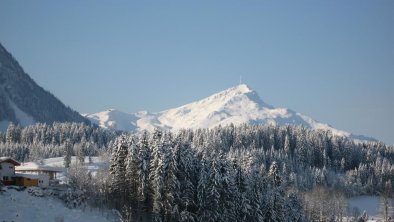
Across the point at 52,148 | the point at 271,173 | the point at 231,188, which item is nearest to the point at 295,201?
the point at 271,173

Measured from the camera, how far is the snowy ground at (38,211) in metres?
73.7

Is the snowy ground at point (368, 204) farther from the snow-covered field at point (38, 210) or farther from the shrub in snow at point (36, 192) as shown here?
the shrub in snow at point (36, 192)

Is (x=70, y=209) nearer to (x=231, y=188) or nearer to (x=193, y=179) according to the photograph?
(x=193, y=179)

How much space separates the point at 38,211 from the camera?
7656cm

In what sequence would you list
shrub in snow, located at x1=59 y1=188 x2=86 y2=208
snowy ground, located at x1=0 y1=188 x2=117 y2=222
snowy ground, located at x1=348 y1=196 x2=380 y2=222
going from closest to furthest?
snowy ground, located at x1=0 y1=188 x2=117 y2=222
shrub in snow, located at x1=59 y1=188 x2=86 y2=208
snowy ground, located at x1=348 y1=196 x2=380 y2=222

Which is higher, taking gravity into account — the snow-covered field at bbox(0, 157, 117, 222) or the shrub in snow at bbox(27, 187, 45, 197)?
the shrub in snow at bbox(27, 187, 45, 197)

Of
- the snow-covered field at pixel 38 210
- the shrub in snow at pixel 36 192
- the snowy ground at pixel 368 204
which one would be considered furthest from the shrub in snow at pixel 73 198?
the snowy ground at pixel 368 204

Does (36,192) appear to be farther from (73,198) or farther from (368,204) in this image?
(368,204)

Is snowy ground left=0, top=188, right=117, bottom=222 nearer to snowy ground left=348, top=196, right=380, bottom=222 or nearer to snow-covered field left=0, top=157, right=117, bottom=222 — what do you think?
snow-covered field left=0, top=157, right=117, bottom=222

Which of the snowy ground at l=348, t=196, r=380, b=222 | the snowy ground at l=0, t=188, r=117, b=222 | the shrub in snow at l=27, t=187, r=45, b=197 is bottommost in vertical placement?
the snowy ground at l=348, t=196, r=380, b=222

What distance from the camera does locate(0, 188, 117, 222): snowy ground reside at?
7369cm

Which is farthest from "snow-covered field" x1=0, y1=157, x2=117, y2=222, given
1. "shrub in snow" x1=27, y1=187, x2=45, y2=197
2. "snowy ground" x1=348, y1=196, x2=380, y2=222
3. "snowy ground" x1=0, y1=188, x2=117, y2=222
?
"snowy ground" x1=348, y1=196, x2=380, y2=222

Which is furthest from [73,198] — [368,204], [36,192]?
[368,204]

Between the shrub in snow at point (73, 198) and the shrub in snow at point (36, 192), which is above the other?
the shrub in snow at point (36, 192)
